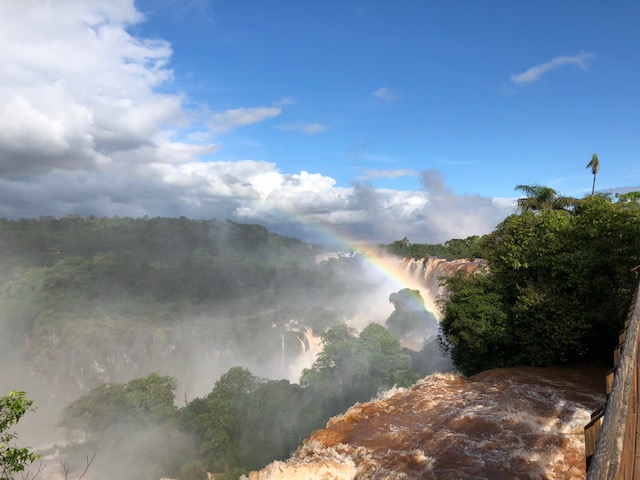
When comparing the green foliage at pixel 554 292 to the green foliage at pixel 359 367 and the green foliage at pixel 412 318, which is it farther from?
the green foliage at pixel 412 318

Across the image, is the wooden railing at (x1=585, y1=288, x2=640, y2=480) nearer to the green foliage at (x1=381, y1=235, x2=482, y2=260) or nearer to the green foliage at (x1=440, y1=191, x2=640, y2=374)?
the green foliage at (x1=440, y1=191, x2=640, y2=374)

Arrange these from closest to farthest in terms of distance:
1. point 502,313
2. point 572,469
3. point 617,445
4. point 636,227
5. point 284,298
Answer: point 617,445
point 572,469
point 636,227
point 502,313
point 284,298

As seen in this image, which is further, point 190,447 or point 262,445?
point 190,447

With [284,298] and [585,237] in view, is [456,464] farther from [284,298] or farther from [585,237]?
[284,298]

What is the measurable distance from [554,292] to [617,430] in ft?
50.6

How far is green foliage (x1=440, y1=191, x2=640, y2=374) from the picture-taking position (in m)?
13.9

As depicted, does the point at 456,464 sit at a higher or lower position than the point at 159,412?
higher

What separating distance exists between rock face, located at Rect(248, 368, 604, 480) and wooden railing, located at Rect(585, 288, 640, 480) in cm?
718

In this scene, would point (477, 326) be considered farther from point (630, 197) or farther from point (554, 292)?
point (630, 197)

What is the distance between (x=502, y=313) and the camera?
16.5 meters

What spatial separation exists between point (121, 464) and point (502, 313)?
3604cm

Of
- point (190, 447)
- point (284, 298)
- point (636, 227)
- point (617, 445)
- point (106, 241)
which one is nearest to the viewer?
point (617, 445)

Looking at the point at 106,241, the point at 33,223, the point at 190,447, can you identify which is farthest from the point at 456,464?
the point at 33,223

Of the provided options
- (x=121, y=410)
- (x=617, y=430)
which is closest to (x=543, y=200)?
(x=617, y=430)
